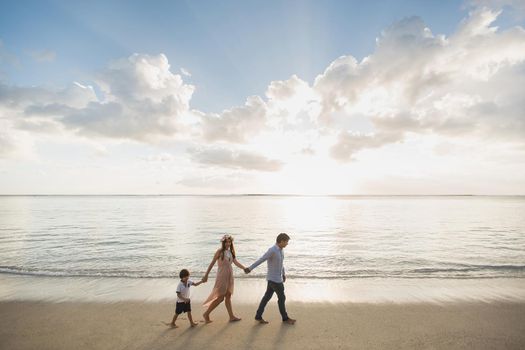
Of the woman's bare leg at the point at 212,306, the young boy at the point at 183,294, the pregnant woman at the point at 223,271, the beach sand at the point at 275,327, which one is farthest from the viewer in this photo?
the woman's bare leg at the point at 212,306

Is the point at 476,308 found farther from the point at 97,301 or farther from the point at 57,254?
the point at 57,254

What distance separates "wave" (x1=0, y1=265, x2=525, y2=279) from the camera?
15383 millimetres

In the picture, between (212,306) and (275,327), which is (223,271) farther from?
(275,327)

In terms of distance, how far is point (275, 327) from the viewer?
334 inches

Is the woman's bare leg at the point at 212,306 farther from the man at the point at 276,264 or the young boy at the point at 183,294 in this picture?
the man at the point at 276,264

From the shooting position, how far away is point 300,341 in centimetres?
770

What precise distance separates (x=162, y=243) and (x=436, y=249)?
74.8 ft

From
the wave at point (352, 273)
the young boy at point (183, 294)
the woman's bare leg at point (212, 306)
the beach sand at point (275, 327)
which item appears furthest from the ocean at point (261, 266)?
the young boy at point (183, 294)

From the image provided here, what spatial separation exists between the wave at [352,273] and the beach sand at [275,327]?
486 centimetres

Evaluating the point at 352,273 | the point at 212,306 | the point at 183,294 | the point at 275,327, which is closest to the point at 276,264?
the point at 275,327

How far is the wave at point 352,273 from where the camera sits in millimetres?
15383

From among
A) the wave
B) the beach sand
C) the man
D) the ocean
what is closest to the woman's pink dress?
the man

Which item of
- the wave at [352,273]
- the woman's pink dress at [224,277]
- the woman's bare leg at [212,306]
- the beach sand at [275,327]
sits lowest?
the wave at [352,273]

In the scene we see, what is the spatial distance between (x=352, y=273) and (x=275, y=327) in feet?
30.4
